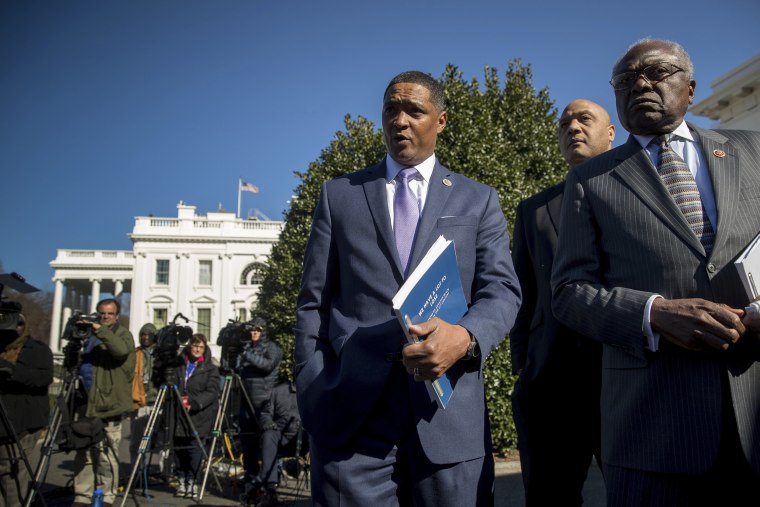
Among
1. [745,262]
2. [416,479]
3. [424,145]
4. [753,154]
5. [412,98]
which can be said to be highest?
[412,98]

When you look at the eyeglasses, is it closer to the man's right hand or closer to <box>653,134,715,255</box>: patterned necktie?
<box>653,134,715,255</box>: patterned necktie

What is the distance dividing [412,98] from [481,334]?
1014 mm

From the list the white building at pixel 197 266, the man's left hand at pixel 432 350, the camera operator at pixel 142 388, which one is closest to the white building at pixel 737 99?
the camera operator at pixel 142 388

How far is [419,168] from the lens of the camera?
2441 millimetres

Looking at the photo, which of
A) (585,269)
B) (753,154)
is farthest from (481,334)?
(753,154)

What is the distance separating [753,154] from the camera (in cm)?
208

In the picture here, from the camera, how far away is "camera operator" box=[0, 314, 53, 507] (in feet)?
18.4

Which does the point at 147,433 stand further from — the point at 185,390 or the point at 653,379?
the point at 653,379

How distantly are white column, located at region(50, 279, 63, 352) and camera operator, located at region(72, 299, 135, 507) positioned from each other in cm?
6589

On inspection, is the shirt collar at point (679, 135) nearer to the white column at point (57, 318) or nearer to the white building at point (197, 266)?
the white building at point (197, 266)

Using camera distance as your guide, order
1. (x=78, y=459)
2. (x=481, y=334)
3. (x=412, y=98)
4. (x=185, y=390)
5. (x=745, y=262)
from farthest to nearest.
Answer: (x=185, y=390) → (x=78, y=459) → (x=412, y=98) → (x=481, y=334) → (x=745, y=262)

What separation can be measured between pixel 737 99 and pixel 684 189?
25.3 meters

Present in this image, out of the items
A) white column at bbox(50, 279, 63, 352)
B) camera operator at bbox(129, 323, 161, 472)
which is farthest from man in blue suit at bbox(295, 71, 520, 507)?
white column at bbox(50, 279, 63, 352)

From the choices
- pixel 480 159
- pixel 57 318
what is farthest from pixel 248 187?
pixel 480 159
